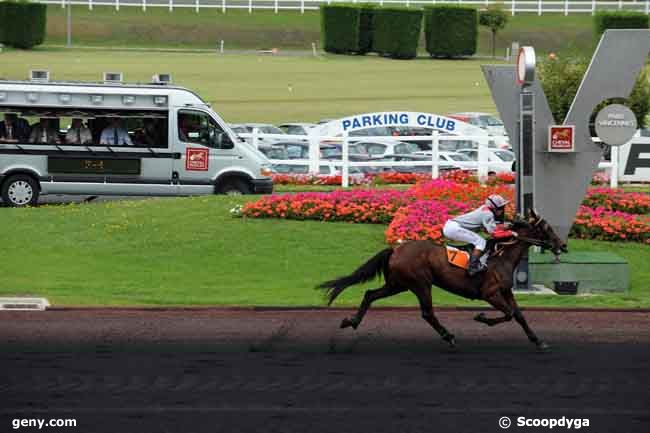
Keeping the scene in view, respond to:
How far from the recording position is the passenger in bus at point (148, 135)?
27062 mm

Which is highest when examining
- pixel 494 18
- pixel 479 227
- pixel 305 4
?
pixel 305 4

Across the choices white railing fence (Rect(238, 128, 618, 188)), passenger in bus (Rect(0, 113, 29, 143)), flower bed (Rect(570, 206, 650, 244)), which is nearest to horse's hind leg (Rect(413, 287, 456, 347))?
flower bed (Rect(570, 206, 650, 244))

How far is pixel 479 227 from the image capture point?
1493 centimetres

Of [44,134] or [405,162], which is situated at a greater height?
[44,134]

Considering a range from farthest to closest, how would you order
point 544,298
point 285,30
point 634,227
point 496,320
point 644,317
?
point 285,30 < point 634,227 < point 544,298 < point 644,317 < point 496,320

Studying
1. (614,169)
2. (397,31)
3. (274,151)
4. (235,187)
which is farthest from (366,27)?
(235,187)

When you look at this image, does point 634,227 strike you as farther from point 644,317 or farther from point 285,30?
point 285,30

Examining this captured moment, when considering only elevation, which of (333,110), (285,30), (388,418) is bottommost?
(388,418)

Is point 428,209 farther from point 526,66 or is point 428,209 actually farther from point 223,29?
point 223,29

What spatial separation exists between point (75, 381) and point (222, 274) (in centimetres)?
749

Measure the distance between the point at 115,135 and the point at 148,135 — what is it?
0.73 m

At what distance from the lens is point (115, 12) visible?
261 ft

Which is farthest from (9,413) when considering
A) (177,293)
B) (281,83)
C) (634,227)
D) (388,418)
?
(281,83)

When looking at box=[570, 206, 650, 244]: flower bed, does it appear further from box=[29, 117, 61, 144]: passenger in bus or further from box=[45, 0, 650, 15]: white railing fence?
box=[45, 0, 650, 15]: white railing fence
